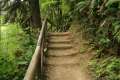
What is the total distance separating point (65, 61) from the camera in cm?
855

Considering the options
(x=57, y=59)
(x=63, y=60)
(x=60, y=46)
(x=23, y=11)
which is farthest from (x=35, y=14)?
(x=63, y=60)

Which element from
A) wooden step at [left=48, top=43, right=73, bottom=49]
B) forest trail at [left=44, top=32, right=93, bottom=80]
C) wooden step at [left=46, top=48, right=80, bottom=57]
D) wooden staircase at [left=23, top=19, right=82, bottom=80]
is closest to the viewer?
wooden staircase at [left=23, top=19, right=82, bottom=80]

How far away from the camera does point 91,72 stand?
7.34 m

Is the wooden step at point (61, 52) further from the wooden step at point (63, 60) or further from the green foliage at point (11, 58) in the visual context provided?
the green foliage at point (11, 58)

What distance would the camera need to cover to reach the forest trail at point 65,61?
23.9ft

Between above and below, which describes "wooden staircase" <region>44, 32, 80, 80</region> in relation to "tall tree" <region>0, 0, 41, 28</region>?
below

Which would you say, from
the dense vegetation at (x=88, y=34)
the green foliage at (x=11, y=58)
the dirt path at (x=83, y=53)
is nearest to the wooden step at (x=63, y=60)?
the dirt path at (x=83, y=53)

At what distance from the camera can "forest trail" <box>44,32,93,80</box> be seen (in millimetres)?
7285

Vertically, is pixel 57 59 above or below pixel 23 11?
below

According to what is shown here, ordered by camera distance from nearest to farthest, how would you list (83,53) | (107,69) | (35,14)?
(107,69) < (83,53) < (35,14)

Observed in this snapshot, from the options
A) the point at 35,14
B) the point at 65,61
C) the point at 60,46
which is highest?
the point at 35,14

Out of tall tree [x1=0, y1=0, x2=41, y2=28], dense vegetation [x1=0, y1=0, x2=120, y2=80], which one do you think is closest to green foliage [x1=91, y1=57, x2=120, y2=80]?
dense vegetation [x1=0, y1=0, x2=120, y2=80]

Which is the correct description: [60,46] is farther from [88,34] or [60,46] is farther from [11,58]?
[11,58]

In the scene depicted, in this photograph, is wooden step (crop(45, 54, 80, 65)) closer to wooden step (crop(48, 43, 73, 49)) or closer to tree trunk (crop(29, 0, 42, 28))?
wooden step (crop(48, 43, 73, 49))
